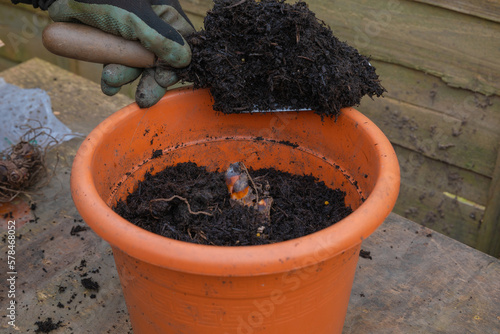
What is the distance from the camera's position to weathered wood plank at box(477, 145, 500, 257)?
6.46 ft

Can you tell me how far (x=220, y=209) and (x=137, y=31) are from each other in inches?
20.2

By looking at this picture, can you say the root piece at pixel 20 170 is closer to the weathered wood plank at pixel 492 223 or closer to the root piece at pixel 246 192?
the root piece at pixel 246 192

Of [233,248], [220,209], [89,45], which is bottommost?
[220,209]

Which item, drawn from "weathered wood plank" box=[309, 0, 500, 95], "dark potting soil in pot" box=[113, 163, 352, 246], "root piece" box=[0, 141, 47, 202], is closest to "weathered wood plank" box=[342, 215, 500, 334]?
"dark potting soil in pot" box=[113, 163, 352, 246]

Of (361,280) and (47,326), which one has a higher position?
(361,280)

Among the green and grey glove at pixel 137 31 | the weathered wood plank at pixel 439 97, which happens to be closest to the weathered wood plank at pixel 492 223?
the weathered wood plank at pixel 439 97

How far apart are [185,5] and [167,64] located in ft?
4.72

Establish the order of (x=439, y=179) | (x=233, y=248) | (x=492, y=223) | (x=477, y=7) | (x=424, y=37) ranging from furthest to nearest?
(x=439, y=179) → (x=492, y=223) → (x=424, y=37) → (x=477, y=7) → (x=233, y=248)

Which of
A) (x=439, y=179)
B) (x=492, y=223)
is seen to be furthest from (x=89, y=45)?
(x=492, y=223)

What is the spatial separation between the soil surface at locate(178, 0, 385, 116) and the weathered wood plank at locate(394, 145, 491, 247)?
1.07 meters

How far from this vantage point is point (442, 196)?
2.17 m

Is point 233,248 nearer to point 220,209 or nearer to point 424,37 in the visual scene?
point 220,209

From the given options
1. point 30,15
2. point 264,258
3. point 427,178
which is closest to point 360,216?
point 264,258

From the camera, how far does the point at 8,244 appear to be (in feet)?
5.15
